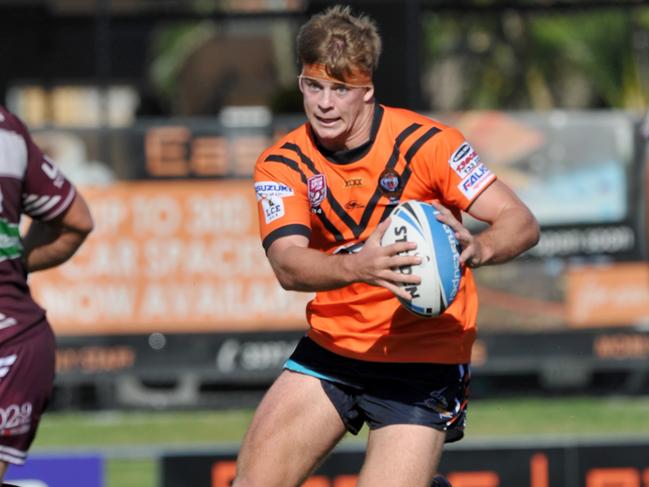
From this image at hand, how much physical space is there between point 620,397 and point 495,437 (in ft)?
6.46

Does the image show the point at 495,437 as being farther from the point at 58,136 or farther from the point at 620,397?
the point at 58,136

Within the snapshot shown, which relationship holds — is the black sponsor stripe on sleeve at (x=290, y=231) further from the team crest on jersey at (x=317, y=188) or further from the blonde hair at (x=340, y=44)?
the blonde hair at (x=340, y=44)

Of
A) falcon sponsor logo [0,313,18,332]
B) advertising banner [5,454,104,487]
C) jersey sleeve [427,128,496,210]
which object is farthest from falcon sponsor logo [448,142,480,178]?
advertising banner [5,454,104,487]

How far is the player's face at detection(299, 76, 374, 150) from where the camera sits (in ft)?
18.4

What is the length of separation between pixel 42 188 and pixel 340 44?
1.21 metres

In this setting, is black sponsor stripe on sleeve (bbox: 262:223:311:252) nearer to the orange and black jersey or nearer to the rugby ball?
the orange and black jersey

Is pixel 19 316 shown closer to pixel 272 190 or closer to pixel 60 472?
pixel 272 190

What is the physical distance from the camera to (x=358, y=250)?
5.62 metres

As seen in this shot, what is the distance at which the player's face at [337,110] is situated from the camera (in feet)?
18.4

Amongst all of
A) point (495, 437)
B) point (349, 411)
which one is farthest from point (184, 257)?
point (349, 411)

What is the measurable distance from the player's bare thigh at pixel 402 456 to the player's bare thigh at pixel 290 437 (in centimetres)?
22

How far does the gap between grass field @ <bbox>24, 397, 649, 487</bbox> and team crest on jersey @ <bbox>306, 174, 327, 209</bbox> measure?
15.4 feet

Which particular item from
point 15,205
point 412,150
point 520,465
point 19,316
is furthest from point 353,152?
point 520,465

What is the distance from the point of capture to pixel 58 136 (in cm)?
1190
